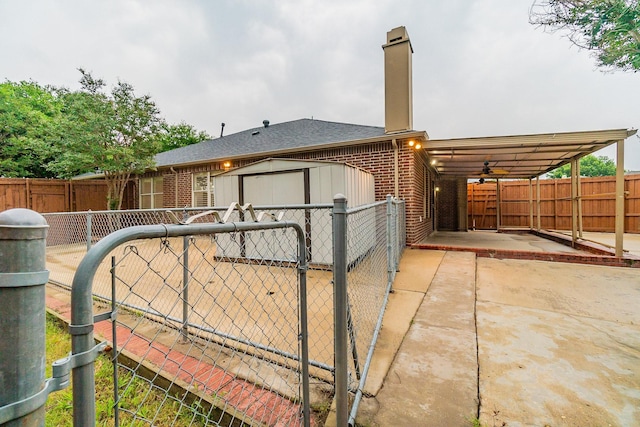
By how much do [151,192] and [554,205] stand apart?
17342 mm

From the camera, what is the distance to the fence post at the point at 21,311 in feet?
1.52

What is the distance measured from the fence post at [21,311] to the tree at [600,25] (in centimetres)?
819

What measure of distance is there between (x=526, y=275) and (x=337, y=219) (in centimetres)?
510

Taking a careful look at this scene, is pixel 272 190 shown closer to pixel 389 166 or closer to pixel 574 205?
Answer: pixel 389 166

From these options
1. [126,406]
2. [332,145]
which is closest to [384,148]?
[332,145]

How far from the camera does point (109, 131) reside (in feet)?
29.4

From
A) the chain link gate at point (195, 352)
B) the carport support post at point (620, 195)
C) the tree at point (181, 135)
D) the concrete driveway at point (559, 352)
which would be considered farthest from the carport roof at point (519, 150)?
the tree at point (181, 135)

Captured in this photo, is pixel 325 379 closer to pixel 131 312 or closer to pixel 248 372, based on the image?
pixel 248 372

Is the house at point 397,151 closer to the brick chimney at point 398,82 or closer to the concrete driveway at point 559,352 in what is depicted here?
the brick chimney at point 398,82

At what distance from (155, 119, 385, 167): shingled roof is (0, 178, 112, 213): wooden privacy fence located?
9.36 feet

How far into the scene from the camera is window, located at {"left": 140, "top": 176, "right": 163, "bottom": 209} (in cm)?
1139

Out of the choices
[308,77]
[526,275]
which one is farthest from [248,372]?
[308,77]

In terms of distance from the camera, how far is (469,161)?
28.9 feet

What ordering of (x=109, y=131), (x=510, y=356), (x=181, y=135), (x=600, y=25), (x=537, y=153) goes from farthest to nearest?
(x=181, y=135) → (x=109, y=131) → (x=537, y=153) → (x=600, y=25) → (x=510, y=356)
